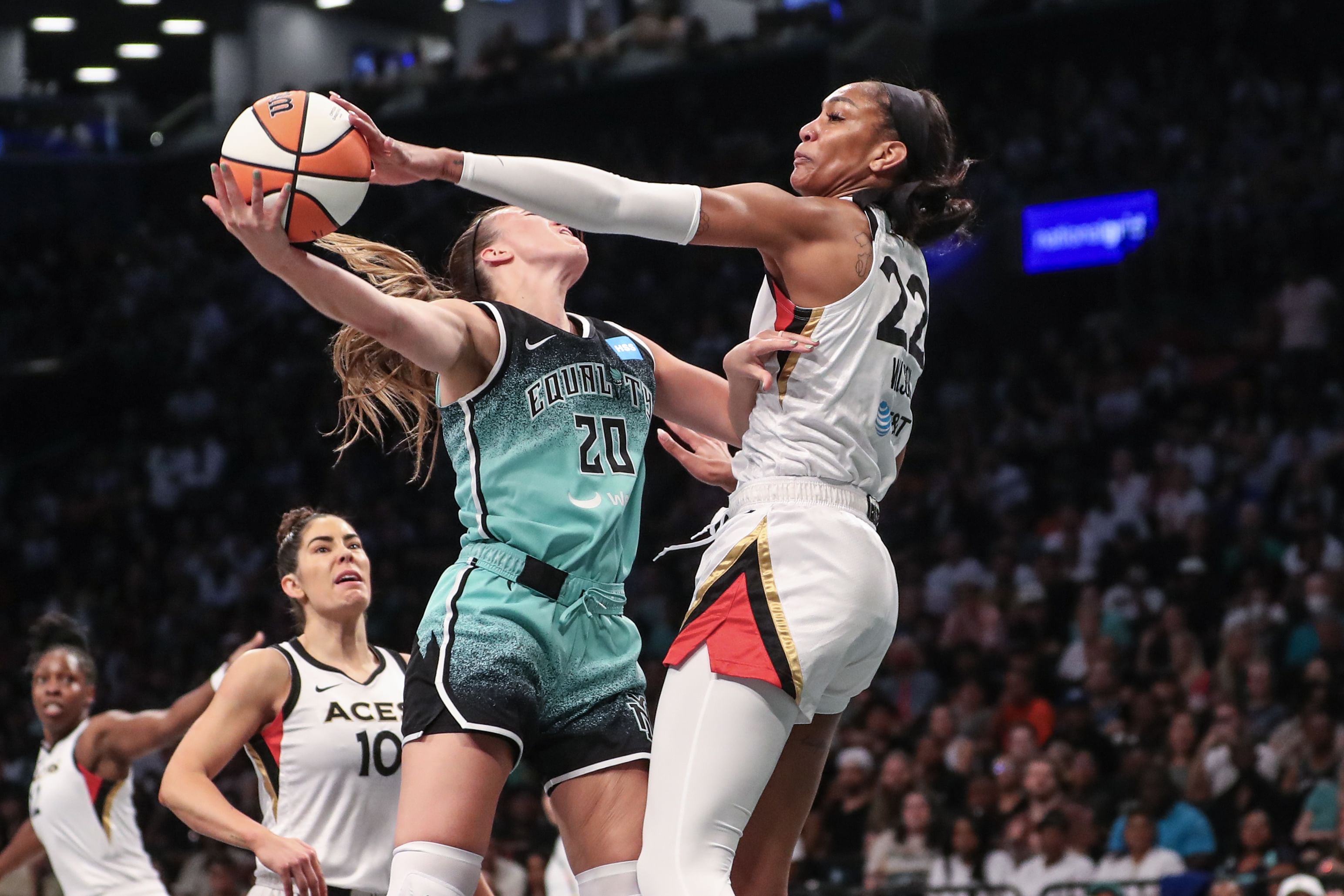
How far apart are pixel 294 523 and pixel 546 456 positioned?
1765 millimetres

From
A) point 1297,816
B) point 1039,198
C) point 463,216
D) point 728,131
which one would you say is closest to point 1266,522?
point 1297,816

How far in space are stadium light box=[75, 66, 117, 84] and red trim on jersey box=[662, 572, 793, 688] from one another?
27.5 metres

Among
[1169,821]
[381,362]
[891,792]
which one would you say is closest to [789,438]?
[381,362]

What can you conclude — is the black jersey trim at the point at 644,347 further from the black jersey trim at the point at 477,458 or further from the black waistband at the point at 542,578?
the black waistband at the point at 542,578

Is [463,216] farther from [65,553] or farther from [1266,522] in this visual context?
[1266,522]

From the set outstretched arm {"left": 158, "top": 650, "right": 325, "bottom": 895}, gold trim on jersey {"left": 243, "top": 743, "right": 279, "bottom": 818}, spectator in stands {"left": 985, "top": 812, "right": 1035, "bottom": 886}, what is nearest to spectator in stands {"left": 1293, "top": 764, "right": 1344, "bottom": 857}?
spectator in stands {"left": 985, "top": 812, "right": 1035, "bottom": 886}

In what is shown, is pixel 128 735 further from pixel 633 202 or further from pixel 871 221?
pixel 871 221

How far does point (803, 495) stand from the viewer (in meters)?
3.59

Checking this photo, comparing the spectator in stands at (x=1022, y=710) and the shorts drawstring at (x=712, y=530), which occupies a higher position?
the shorts drawstring at (x=712, y=530)

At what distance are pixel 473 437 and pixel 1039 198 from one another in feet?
45.1

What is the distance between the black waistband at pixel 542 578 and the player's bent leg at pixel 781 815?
683 millimetres

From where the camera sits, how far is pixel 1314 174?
14633 millimetres

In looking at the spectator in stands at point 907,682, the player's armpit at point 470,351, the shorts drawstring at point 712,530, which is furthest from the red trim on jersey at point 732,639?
the spectator in stands at point 907,682

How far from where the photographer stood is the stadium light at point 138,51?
27125 mm
